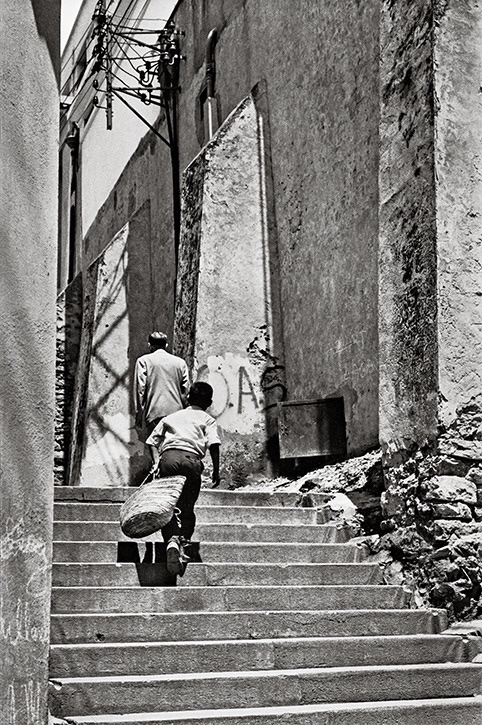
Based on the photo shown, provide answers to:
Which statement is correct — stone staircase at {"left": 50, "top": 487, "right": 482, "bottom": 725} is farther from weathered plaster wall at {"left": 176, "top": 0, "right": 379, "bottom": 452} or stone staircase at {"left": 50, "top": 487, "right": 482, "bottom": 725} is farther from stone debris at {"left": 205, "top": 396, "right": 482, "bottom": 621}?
weathered plaster wall at {"left": 176, "top": 0, "right": 379, "bottom": 452}

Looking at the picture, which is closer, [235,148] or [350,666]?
[350,666]

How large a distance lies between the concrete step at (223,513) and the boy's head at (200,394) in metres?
1.09

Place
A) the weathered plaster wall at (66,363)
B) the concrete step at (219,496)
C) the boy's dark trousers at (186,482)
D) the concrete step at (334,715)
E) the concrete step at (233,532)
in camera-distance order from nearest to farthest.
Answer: the concrete step at (334,715), the boy's dark trousers at (186,482), the concrete step at (233,532), the concrete step at (219,496), the weathered plaster wall at (66,363)

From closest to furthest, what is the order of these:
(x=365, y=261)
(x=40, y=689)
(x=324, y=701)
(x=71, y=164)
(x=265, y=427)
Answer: (x=40, y=689), (x=324, y=701), (x=365, y=261), (x=265, y=427), (x=71, y=164)

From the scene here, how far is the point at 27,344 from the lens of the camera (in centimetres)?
600

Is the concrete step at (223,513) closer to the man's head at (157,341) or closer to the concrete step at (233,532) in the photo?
the concrete step at (233,532)

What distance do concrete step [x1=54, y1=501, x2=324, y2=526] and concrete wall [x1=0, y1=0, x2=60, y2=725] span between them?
11.4 feet

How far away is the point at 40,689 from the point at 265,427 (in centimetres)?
772

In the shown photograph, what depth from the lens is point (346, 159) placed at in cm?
1265

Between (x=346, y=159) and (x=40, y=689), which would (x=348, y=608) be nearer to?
(x=40, y=689)

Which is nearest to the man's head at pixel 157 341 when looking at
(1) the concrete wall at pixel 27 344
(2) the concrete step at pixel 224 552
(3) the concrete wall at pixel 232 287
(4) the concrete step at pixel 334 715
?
(2) the concrete step at pixel 224 552

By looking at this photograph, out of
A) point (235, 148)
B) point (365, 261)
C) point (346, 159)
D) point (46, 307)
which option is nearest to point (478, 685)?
point (46, 307)

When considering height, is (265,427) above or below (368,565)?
above

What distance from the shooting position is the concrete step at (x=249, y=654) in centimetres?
723
